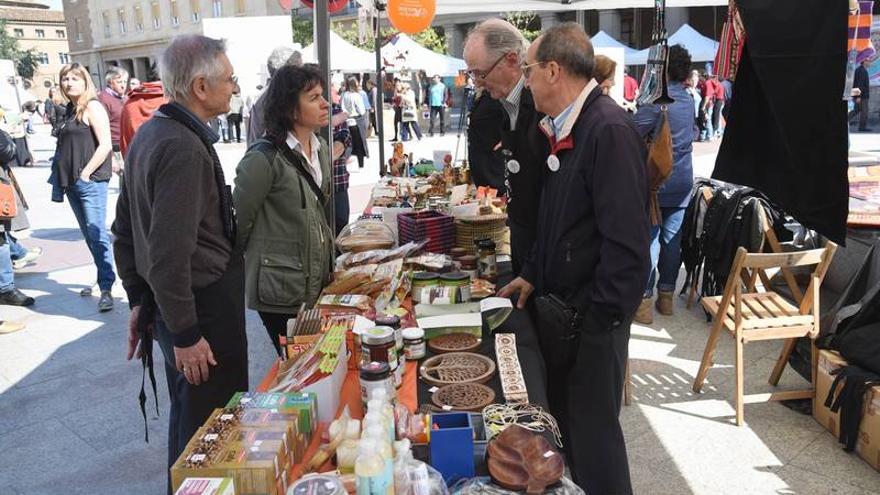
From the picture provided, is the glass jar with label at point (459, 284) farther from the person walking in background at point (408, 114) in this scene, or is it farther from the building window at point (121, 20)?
the building window at point (121, 20)

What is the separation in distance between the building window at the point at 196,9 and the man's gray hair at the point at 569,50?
4557 centimetres

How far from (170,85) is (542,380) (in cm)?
152

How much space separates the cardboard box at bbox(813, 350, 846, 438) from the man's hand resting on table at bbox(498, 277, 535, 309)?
1.68 metres

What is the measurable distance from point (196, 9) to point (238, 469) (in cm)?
4724

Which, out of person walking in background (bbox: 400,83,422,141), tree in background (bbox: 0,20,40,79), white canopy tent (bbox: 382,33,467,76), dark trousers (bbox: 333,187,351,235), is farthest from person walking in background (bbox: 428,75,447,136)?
tree in background (bbox: 0,20,40,79)

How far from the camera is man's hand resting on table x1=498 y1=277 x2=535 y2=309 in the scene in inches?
98.1

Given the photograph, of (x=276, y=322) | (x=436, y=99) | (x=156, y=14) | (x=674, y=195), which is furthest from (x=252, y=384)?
(x=156, y=14)

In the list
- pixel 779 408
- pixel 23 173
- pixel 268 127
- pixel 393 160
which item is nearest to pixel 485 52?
pixel 268 127

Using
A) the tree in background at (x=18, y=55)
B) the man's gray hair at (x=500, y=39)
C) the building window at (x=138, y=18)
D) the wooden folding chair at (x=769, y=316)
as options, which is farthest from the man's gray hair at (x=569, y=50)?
the tree in background at (x=18, y=55)

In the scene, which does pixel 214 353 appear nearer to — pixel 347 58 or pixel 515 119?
pixel 515 119

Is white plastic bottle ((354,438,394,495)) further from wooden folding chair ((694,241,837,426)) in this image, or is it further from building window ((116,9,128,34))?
building window ((116,9,128,34))

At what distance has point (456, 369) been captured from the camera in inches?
78.0

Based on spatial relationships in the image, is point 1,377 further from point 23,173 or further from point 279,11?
point 279,11

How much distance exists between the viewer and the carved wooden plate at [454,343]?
214cm
